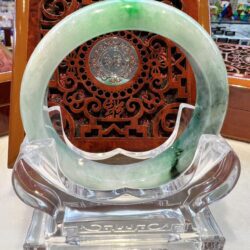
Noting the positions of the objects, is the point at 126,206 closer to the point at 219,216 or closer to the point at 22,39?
the point at 219,216

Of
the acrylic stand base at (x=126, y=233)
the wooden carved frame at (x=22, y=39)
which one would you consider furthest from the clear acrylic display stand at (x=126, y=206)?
the wooden carved frame at (x=22, y=39)

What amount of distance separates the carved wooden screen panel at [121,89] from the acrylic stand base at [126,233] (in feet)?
0.93

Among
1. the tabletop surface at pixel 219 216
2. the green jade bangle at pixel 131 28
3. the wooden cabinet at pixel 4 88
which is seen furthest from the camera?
the wooden cabinet at pixel 4 88

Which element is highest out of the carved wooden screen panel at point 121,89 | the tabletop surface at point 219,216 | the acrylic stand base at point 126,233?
the carved wooden screen panel at point 121,89

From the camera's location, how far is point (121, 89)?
2.68 feet

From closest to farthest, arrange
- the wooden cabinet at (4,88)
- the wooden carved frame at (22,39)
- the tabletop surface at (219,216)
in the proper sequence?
1. the tabletop surface at (219,216)
2. the wooden carved frame at (22,39)
3. the wooden cabinet at (4,88)

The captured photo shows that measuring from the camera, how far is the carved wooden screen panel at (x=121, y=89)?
798mm

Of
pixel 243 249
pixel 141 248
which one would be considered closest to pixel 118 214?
pixel 141 248

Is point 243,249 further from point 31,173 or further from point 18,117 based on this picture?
point 18,117

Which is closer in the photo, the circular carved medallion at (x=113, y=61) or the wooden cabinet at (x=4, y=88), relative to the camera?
the circular carved medallion at (x=113, y=61)

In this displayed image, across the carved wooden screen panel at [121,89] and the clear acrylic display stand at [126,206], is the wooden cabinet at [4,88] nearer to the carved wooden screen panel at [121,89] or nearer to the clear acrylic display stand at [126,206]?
the carved wooden screen panel at [121,89]

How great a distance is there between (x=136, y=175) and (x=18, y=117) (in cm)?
31

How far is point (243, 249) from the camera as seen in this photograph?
597 millimetres

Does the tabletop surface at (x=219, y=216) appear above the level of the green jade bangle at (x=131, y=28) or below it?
below
